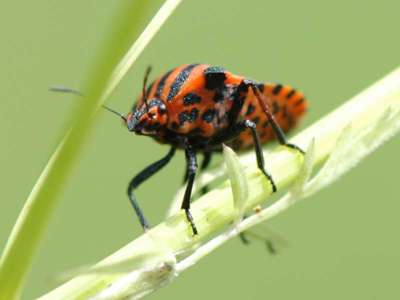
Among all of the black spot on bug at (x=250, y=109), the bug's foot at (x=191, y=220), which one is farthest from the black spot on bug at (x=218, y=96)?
the bug's foot at (x=191, y=220)

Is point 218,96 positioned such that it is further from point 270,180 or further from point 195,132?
point 270,180

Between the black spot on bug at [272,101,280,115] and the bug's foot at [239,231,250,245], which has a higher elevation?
the black spot on bug at [272,101,280,115]

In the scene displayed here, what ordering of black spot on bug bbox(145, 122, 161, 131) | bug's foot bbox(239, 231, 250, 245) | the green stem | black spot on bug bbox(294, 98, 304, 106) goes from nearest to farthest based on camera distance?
1. the green stem
2. bug's foot bbox(239, 231, 250, 245)
3. black spot on bug bbox(145, 122, 161, 131)
4. black spot on bug bbox(294, 98, 304, 106)

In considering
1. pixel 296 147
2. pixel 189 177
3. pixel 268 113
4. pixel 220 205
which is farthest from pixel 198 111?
pixel 220 205

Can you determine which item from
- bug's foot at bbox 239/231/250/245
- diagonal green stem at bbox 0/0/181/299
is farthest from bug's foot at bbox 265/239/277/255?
diagonal green stem at bbox 0/0/181/299

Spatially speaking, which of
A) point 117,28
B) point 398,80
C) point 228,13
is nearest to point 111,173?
point 228,13

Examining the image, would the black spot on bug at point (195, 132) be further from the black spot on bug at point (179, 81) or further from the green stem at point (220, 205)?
the green stem at point (220, 205)

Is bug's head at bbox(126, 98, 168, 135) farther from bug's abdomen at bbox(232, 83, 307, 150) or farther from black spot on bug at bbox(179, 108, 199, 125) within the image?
bug's abdomen at bbox(232, 83, 307, 150)

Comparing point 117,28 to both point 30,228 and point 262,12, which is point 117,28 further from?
point 262,12
